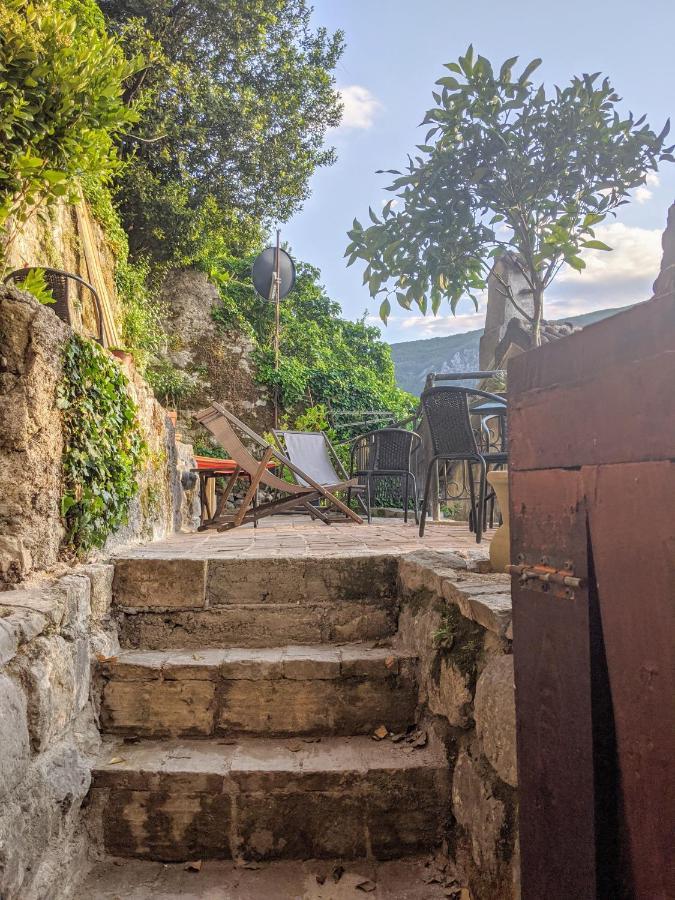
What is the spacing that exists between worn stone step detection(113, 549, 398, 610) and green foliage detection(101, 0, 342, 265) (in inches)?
303

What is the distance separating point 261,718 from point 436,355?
21.6m

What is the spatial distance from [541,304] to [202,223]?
8510 millimetres

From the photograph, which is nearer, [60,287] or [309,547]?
[309,547]

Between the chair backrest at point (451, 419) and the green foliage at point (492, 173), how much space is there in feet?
4.79

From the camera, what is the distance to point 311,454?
5758 millimetres

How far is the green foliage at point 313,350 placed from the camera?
34.9 feet

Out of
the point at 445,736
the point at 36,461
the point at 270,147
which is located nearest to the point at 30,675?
the point at 36,461

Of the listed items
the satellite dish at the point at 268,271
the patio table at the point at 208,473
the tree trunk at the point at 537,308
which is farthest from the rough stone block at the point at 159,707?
the satellite dish at the point at 268,271

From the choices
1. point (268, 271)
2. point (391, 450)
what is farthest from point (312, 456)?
point (268, 271)

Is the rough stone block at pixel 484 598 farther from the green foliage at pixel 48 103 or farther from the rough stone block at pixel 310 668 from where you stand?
the green foliage at pixel 48 103

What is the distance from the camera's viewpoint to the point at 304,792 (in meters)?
1.82

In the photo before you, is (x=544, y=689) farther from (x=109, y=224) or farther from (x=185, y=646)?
(x=109, y=224)

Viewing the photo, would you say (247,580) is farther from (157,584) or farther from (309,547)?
(309,547)

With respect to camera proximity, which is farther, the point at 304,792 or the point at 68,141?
the point at 68,141
